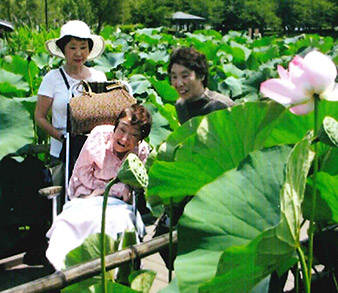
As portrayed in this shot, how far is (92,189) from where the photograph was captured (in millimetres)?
2867

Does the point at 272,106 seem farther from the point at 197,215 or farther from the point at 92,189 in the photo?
the point at 92,189

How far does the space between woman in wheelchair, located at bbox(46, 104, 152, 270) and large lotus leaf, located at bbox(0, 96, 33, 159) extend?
0.34 metres

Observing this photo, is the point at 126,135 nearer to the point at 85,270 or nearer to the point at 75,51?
the point at 75,51

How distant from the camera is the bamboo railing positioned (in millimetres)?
1271

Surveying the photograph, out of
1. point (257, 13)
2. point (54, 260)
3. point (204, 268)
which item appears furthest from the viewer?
point (257, 13)

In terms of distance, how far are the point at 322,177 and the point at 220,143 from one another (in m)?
0.21

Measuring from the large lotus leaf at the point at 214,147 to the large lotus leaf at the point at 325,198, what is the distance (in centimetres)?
14

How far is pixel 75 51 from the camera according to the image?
11.1 ft

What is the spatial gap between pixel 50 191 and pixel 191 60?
0.91 meters

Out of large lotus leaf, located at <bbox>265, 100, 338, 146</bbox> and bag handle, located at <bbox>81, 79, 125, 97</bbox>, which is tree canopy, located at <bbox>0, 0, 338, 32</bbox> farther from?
large lotus leaf, located at <bbox>265, 100, 338, 146</bbox>

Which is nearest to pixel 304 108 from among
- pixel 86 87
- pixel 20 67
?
pixel 86 87

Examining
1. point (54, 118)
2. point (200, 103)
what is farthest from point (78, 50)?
point (200, 103)

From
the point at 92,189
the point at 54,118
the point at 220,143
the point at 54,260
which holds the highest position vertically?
the point at 220,143

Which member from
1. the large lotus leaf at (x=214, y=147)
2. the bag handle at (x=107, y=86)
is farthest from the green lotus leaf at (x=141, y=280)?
the bag handle at (x=107, y=86)
